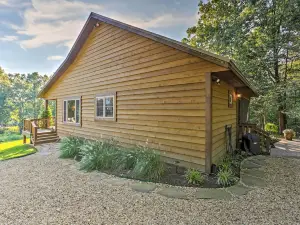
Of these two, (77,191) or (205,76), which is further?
(205,76)

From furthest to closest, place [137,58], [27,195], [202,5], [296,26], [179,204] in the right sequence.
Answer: [202,5] < [296,26] < [137,58] < [27,195] < [179,204]

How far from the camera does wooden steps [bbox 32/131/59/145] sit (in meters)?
9.71

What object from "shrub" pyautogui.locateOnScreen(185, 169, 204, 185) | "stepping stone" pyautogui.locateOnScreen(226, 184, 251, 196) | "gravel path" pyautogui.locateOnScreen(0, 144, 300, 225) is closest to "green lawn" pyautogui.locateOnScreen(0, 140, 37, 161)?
"gravel path" pyautogui.locateOnScreen(0, 144, 300, 225)

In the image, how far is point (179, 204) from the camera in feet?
10.1

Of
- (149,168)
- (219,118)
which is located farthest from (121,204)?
(219,118)

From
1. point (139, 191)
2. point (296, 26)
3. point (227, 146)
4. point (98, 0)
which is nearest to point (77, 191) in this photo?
point (139, 191)

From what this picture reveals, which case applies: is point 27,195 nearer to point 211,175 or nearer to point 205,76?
point 211,175

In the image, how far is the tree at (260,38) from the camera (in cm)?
1161

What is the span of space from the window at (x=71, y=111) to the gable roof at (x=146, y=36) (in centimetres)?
199

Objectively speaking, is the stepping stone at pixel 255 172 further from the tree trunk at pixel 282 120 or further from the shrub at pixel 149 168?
the tree trunk at pixel 282 120

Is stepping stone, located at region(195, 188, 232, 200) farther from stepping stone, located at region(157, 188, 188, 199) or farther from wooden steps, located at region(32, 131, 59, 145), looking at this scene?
wooden steps, located at region(32, 131, 59, 145)

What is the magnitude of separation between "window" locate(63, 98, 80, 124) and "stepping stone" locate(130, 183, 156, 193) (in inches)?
256

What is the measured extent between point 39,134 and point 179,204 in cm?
984

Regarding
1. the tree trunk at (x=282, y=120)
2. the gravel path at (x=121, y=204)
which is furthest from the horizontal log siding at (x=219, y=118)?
the tree trunk at (x=282, y=120)
